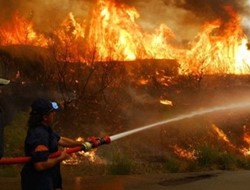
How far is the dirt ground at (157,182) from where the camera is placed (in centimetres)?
891

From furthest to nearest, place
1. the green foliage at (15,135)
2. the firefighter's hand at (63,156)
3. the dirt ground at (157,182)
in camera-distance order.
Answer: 1. the green foliage at (15,135)
2. the dirt ground at (157,182)
3. the firefighter's hand at (63,156)

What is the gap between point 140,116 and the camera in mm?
15469

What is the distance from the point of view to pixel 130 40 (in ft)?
59.1

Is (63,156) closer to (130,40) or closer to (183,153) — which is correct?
(183,153)

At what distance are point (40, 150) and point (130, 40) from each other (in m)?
14.0

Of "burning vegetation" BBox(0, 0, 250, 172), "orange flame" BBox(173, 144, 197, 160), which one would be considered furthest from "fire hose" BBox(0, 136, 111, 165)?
"orange flame" BBox(173, 144, 197, 160)

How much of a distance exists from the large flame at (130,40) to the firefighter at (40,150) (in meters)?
11.8

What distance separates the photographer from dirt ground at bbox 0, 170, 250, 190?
891 centimetres

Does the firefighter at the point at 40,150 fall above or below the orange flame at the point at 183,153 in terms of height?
below

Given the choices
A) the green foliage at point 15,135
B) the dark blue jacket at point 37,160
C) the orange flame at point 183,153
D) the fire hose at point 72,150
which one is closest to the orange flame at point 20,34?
the green foliage at point 15,135

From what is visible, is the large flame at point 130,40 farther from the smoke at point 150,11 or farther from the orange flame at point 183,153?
the orange flame at point 183,153

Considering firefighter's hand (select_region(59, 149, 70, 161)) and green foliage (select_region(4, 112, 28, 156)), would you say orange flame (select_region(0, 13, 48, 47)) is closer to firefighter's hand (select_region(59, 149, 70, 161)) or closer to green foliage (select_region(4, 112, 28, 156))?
green foliage (select_region(4, 112, 28, 156))

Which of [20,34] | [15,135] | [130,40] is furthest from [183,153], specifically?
[20,34]

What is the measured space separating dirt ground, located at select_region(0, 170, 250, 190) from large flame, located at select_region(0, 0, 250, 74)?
286 inches
